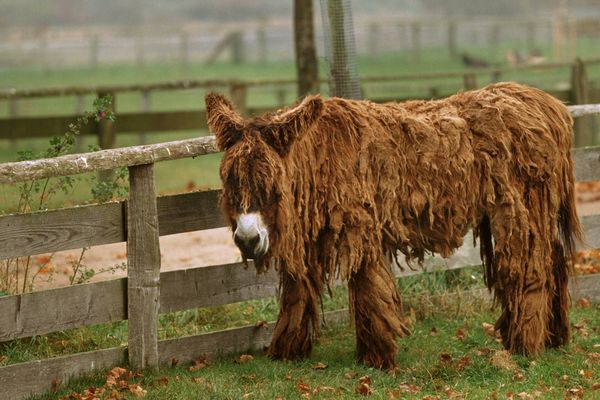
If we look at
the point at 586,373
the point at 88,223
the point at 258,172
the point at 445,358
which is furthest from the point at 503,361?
the point at 88,223

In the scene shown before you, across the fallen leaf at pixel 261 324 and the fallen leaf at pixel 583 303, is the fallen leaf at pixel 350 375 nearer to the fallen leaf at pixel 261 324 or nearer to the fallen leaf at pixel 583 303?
the fallen leaf at pixel 261 324

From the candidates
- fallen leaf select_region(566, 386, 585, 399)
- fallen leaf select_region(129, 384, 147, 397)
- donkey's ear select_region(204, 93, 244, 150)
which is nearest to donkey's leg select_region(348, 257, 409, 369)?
fallen leaf select_region(566, 386, 585, 399)

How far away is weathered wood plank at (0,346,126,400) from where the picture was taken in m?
5.87

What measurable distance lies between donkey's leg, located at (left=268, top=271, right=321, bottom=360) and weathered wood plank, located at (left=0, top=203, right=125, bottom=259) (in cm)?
118

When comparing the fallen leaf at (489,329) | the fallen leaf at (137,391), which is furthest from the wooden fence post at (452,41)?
the fallen leaf at (137,391)

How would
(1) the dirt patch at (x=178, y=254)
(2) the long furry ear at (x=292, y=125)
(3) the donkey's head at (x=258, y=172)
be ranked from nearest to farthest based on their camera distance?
(3) the donkey's head at (x=258, y=172) → (2) the long furry ear at (x=292, y=125) → (1) the dirt patch at (x=178, y=254)

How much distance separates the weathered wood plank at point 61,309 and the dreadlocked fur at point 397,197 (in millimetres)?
1017

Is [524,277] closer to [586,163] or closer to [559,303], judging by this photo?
[559,303]

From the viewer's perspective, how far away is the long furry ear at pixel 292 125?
19.5ft

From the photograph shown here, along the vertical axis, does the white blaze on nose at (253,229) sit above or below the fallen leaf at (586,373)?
above

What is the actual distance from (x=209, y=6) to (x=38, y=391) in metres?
62.8

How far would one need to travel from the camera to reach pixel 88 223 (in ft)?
20.4

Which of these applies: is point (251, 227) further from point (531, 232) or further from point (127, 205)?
point (531, 232)

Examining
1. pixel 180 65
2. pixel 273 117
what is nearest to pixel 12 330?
pixel 273 117
